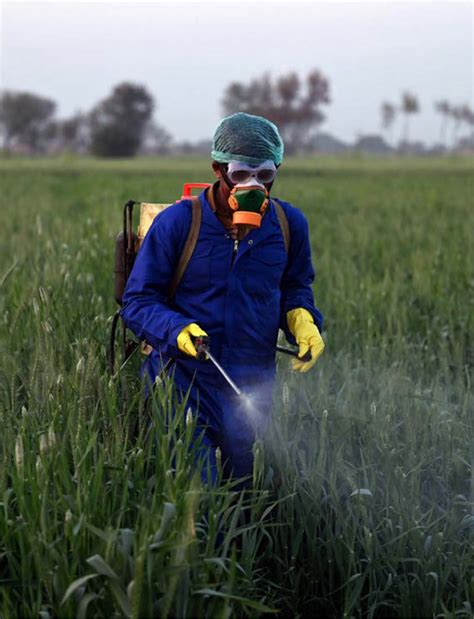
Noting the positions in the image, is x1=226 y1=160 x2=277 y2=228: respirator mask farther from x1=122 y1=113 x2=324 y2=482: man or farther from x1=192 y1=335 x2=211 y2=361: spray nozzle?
x1=192 y1=335 x2=211 y2=361: spray nozzle

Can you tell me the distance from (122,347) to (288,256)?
753mm

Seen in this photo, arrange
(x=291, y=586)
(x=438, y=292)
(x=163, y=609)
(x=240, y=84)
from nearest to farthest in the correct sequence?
(x=163, y=609)
(x=291, y=586)
(x=438, y=292)
(x=240, y=84)

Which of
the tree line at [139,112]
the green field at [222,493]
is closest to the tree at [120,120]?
the tree line at [139,112]

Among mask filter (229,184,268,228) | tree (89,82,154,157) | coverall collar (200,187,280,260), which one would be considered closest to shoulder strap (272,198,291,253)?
coverall collar (200,187,280,260)

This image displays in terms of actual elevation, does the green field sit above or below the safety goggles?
below

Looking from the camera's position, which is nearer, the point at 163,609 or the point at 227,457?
the point at 163,609

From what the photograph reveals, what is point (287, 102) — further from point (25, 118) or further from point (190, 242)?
point (190, 242)

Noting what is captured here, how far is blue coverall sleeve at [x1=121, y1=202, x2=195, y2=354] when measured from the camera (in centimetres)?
294

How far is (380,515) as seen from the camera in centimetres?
307

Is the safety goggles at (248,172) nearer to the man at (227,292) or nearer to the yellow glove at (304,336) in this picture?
the man at (227,292)

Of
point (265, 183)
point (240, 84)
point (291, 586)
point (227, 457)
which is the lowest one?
point (291, 586)

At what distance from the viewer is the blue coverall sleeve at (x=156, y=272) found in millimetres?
2939

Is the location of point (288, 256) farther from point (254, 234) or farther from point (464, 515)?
point (464, 515)

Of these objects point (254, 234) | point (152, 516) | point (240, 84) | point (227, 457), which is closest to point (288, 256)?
point (254, 234)
